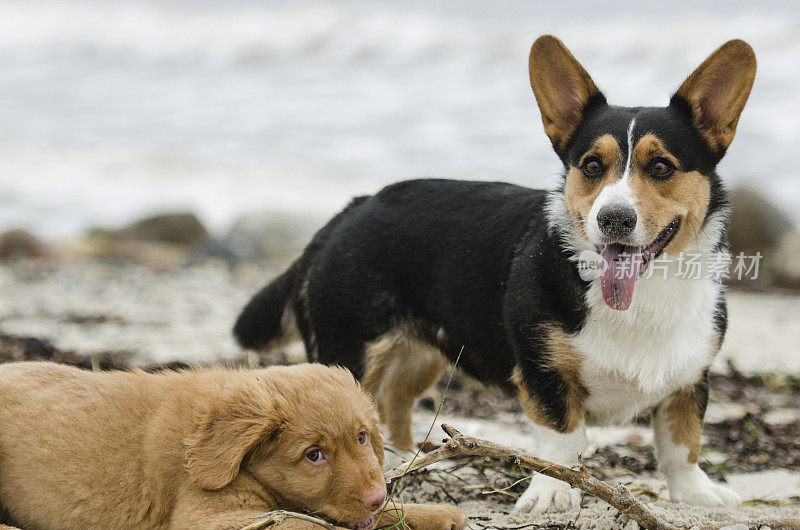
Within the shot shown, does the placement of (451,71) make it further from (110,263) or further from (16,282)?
(16,282)

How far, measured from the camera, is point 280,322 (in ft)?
17.3

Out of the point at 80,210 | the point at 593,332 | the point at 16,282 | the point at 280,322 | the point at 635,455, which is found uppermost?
the point at 593,332

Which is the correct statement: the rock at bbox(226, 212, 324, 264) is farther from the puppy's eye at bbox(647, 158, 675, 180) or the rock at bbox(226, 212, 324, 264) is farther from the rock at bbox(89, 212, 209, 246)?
the puppy's eye at bbox(647, 158, 675, 180)

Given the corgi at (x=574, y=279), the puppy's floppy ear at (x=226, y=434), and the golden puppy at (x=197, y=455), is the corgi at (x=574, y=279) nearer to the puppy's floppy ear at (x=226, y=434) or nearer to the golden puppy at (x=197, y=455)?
the golden puppy at (x=197, y=455)

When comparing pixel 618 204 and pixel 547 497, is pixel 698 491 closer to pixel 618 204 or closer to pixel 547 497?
pixel 547 497

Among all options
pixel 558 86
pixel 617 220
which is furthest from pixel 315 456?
pixel 558 86

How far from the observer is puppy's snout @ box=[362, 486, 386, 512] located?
303cm

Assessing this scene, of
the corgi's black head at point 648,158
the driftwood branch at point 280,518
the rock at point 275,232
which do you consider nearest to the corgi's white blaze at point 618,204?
the corgi's black head at point 648,158

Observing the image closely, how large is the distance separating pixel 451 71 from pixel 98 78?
31.0ft

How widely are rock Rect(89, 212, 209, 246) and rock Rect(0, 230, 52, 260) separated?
6.73 feet

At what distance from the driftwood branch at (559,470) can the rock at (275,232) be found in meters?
9.71

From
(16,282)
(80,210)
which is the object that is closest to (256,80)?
(80,210)

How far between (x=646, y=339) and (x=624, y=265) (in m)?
0.38

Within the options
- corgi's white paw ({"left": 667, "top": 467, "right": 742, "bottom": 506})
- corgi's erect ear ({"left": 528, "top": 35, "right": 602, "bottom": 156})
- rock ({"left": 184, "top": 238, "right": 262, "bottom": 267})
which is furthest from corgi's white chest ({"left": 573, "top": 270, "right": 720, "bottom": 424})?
rock ({"left": 184, "top": 238, "right": 262, "bottom": 267})
